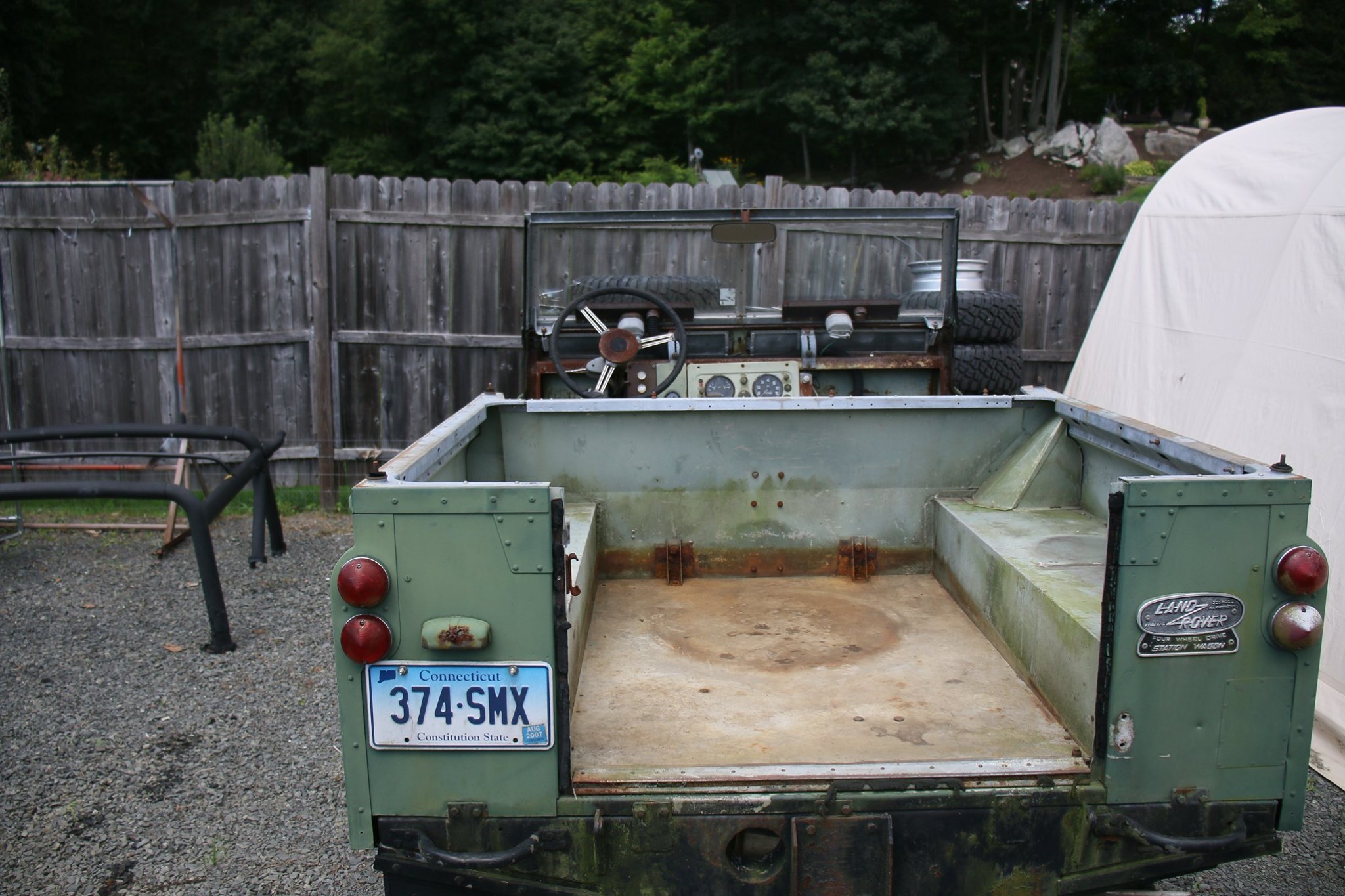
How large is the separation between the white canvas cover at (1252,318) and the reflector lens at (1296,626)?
2535 millimetres

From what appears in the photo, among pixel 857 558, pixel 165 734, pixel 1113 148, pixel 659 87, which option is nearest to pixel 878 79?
pixel 659 87

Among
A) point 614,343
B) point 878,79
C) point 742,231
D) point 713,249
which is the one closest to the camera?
point 614,343

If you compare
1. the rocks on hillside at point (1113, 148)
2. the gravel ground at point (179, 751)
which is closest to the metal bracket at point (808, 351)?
the gravel ground at point (179, 751)

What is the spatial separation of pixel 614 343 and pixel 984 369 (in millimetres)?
2301

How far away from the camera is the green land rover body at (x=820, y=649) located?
2.21 metres

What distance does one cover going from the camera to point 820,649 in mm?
3189

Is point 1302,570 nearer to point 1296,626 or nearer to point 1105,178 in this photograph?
point 1296,626

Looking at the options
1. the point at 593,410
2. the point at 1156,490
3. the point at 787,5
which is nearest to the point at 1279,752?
the point at 1156,490

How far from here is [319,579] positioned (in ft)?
21.1

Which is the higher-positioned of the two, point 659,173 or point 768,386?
point 659,173

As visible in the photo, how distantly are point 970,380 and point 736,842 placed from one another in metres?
3.99

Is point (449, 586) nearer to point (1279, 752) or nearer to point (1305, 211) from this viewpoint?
point (1279, 752)

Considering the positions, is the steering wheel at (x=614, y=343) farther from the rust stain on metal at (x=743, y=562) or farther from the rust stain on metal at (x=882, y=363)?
the rust stain on metal at (x=743, y=562)

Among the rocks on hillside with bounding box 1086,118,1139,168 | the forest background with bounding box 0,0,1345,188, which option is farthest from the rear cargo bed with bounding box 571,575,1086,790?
the rocks on hillside with bounding box 1086,118,1139,168
